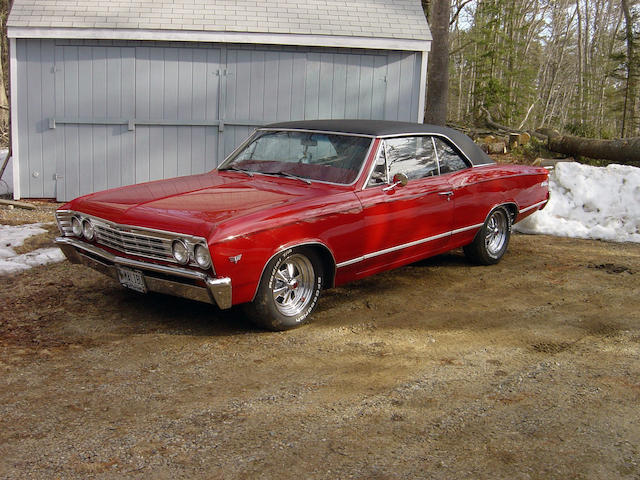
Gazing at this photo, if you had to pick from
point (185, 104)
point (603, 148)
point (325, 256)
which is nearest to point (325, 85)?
A: point (185, 104)

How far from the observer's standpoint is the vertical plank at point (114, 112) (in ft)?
36.3

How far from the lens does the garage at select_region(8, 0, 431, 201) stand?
430 inches

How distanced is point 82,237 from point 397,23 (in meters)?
7.75

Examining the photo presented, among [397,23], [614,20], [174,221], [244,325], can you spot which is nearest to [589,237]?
[397,23]

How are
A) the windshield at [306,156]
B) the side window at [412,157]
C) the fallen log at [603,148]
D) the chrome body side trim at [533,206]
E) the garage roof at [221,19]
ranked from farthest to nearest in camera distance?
the fallen log at [603,148]
the garage roof at [221,19]
the chrome body side trim at [533,206]
the side window at [412,157]
the windshield at [306,156]

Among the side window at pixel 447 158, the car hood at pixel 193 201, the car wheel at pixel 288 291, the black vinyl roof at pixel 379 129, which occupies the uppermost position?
the black vinyl roof at pixel 379 129

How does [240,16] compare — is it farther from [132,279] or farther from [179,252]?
[179,252]

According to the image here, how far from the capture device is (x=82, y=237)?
5.67 meters

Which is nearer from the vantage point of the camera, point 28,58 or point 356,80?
point 28,58

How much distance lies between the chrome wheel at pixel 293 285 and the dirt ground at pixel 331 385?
22 cm

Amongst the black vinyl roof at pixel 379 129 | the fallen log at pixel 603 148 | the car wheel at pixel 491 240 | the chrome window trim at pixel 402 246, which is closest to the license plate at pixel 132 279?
the chrome window trim at pixel 402 246

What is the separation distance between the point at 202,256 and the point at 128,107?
7.20 metres

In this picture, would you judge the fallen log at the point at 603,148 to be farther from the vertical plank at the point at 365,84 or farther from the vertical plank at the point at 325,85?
the vertical plank at the point at 325,85

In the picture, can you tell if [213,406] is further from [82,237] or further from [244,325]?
[82,237]
